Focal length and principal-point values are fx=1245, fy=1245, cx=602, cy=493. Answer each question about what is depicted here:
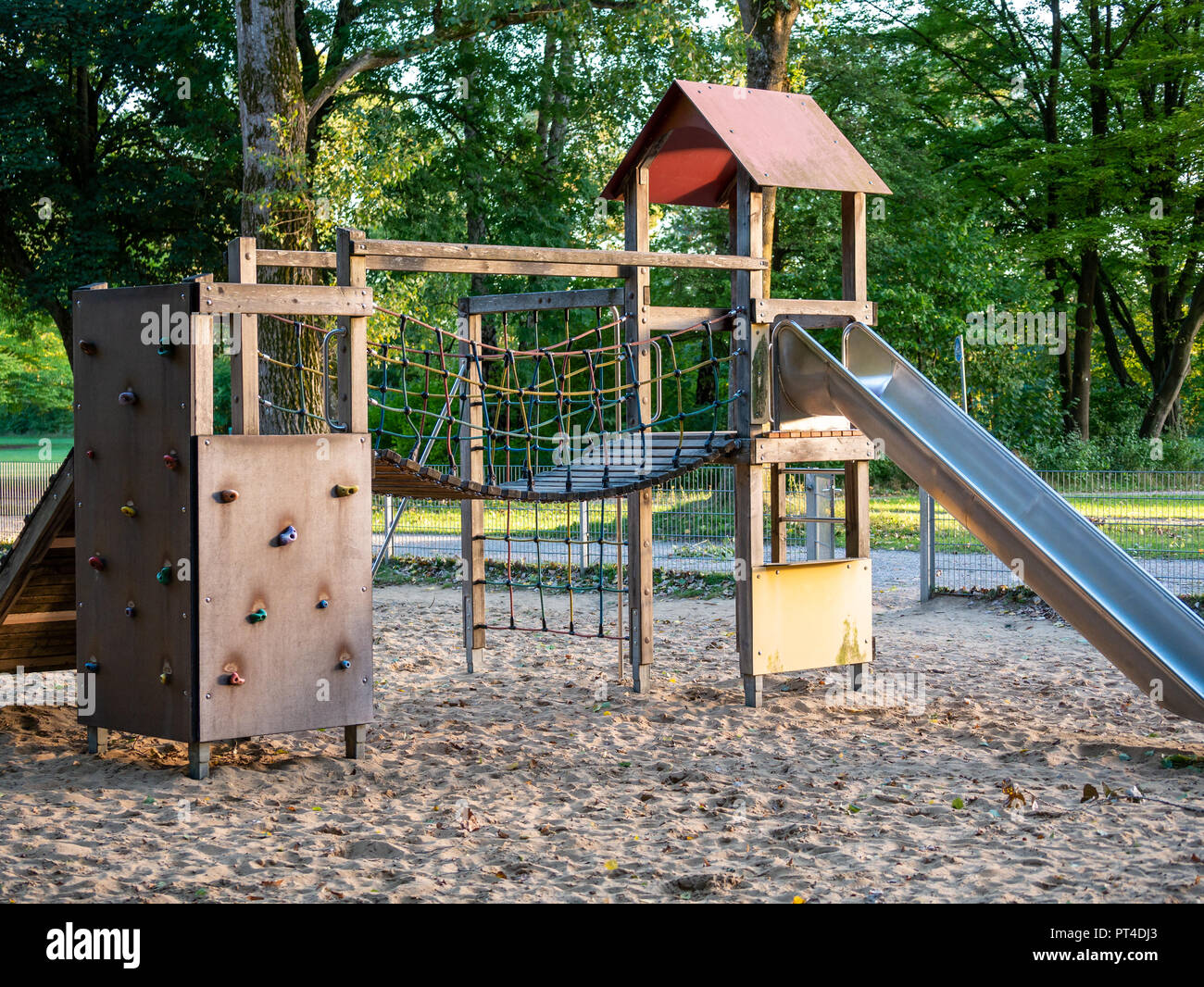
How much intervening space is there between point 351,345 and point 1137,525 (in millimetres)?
7981

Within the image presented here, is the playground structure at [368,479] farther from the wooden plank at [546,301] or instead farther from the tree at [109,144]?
the tree at [109,144]

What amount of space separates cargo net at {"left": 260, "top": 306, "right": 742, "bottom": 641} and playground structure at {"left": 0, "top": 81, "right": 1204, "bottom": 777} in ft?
0.23

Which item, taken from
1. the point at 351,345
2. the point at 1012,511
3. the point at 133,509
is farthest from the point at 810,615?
the point at 133,509

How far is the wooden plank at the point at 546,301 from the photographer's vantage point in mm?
8078

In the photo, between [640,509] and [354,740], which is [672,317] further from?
[354,740]

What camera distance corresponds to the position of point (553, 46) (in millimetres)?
24250

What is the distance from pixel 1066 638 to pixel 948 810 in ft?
17.5

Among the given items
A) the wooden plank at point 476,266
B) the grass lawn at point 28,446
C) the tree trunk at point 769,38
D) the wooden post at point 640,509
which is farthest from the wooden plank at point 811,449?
the grass lawn at point 28,446

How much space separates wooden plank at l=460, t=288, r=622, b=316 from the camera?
318 inches

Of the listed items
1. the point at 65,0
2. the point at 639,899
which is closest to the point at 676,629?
the point at 639,899

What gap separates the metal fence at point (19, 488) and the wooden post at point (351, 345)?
55.7ft

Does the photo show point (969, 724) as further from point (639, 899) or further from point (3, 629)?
point (3, 629)

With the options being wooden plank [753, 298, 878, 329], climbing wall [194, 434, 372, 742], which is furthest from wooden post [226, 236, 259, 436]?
wooden plank [753, 298, 878, 329]

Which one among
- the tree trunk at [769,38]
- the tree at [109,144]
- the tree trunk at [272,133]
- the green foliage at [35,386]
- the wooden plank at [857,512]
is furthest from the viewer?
the green foliage at [35,386]
